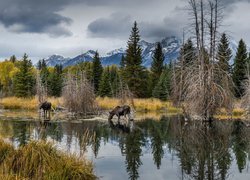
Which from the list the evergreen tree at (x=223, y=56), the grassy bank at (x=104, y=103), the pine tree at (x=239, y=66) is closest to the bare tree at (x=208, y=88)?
the evergreen tree at (x=223, y=56)

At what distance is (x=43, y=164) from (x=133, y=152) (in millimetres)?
7846

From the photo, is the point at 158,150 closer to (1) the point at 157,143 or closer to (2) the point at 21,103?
(1) the point at 157,143

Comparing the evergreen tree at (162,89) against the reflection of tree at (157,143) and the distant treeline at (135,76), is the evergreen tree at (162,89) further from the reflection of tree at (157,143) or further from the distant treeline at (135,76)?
the reflection of tree at (157,143)

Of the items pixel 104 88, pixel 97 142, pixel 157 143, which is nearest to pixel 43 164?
pixel 97 142

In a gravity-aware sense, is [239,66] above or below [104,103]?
above

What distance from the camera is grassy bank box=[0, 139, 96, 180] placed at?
9.93 meters

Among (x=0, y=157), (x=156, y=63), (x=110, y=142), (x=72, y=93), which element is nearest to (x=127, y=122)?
(x=72, y=93)

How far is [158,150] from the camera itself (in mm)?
18734

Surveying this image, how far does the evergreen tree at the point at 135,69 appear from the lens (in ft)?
213

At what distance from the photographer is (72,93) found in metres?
37.1

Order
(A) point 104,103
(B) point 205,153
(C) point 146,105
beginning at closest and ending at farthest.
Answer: (B) point 205,153, (A) point 104,103, (C) point 146,105

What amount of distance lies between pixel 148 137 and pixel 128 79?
42343 mm

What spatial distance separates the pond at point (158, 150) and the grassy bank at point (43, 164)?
40 centimetres

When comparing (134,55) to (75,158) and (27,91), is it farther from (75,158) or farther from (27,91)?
(75,158)
